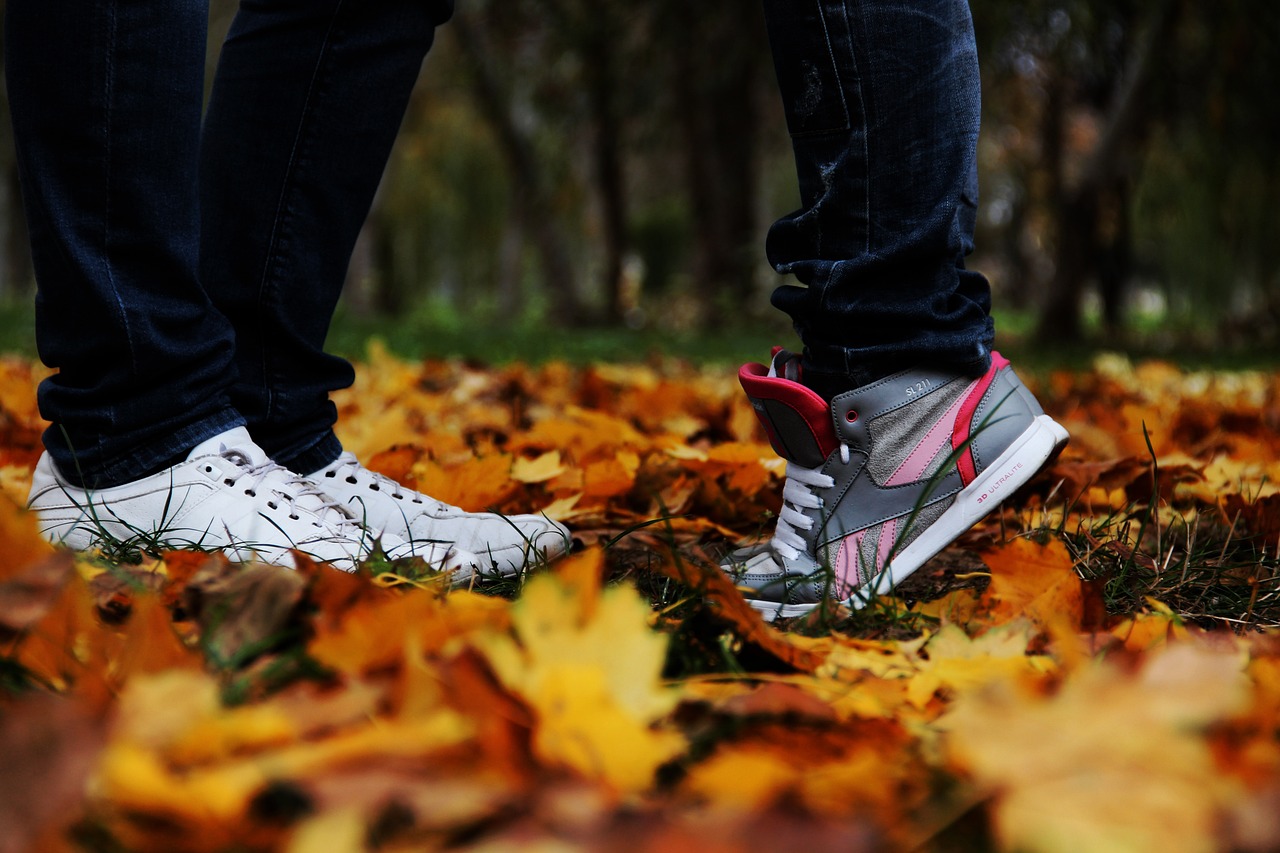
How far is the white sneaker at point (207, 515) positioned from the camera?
1.21 meters

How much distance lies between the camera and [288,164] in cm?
147

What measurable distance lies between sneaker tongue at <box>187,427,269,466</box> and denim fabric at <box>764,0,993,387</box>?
69 cm

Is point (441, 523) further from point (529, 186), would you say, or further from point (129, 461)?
point (529, 186)

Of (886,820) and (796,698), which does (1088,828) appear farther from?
(796,698)

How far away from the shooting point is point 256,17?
4.79 ft

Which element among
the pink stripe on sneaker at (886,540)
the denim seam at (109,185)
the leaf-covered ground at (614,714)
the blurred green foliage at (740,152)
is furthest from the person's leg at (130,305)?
the blurred green foliage at (740,152)

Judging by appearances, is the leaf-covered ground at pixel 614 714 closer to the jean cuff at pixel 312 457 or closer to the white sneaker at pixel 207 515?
the white sneaker at pixel 207 515

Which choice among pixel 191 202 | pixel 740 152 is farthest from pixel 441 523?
pixel 740 152

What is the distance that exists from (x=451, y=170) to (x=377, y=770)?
17353mm

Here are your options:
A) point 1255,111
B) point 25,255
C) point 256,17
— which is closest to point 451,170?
point 25,255

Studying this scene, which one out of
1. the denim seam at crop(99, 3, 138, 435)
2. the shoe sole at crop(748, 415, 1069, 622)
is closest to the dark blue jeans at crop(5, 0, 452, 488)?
the denim seam at crop(99, 3, 138, 435)

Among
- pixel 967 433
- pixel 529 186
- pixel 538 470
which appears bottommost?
pixel 529 186

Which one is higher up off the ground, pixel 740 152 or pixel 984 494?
pixel 984 494

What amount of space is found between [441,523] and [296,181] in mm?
546
